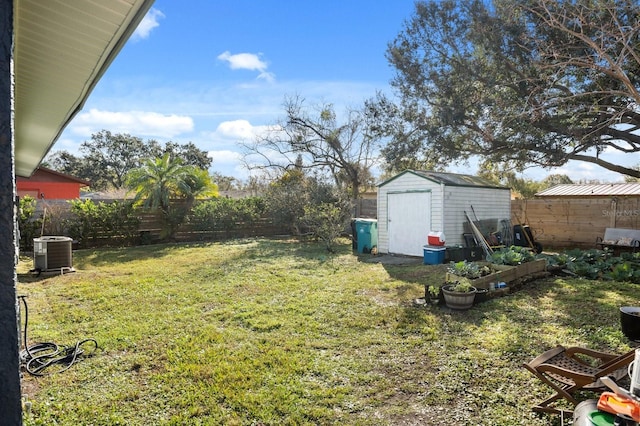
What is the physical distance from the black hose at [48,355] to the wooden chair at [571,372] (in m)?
4.00

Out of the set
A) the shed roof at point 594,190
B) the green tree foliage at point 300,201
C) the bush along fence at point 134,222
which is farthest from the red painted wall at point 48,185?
the shed roof at point 594,190

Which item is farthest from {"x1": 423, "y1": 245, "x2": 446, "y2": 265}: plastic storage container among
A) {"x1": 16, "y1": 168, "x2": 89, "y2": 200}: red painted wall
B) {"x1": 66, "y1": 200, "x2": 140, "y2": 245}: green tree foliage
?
{"x1": 16, "y1": 168, "x2": 89, "y2": 200}: red painted wall

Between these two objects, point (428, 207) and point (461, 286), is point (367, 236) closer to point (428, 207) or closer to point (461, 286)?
point (428, 207)

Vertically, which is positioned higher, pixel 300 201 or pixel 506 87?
pixel 506 87

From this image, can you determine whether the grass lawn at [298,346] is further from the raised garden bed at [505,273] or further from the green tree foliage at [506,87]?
the green tree foliage at [506,87]

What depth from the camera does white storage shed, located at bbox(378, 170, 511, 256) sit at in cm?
888

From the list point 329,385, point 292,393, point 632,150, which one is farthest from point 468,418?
point 632,150

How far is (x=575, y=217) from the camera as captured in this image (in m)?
11.0

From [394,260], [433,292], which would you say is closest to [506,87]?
[394,260]

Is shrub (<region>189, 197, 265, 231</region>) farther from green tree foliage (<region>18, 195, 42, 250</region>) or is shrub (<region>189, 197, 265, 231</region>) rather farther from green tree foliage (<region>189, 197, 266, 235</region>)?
green tree foliage (<region>18, 195, 42, 250</region>)

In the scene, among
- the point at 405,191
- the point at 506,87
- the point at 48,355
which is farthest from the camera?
the point at 405,191

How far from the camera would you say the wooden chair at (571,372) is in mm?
2490

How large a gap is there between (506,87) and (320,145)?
9.33 meters

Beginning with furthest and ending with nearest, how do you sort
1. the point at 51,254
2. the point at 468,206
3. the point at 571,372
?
1. the point at 468,206
2. the point at 51,254
3. the point at 571,372
